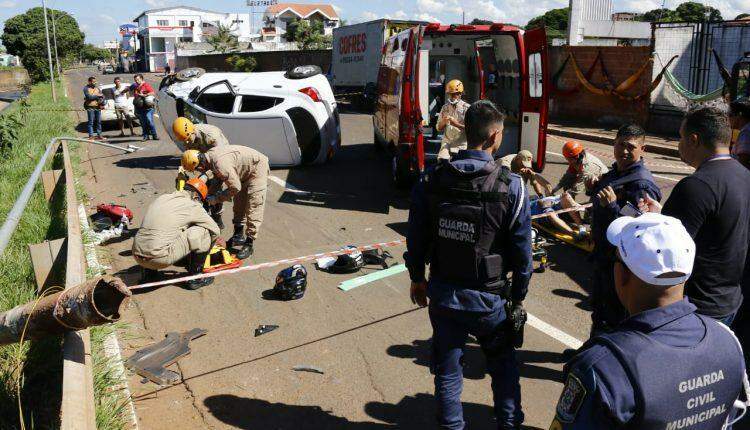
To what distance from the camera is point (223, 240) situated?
7.83 metres

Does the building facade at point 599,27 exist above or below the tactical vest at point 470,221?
above

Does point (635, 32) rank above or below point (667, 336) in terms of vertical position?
above

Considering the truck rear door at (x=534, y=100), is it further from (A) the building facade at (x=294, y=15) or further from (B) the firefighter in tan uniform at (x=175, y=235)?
(A) the building facade at (x=294, y=15)

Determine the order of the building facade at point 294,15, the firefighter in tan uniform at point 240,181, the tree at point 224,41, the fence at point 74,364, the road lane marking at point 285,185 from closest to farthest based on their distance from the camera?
the fence at point 74,364, the firefighter in tan uniform at point 240,181, the road lane marking at point 285,185, the tree at point 224,41, the building facade at point 294,15

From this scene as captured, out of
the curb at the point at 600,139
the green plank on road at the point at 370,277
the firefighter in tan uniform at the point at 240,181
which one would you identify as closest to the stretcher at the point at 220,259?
the firefighter in tan uniform at the point at 240,181

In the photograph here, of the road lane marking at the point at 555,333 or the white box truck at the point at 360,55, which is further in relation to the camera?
the white box truck at the point at 360,55

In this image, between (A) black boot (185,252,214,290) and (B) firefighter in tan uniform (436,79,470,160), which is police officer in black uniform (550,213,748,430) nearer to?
(A) black boot (185,252,214,290)

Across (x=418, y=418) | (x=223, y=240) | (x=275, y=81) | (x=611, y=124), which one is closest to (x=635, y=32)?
(x=611, y=124)

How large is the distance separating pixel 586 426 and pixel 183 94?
11.4 m

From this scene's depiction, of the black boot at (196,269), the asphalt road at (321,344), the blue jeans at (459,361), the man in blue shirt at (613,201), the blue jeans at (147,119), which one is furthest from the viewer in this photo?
the blue jeans at (147,119)

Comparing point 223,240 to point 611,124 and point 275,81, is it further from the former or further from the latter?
point 611,124

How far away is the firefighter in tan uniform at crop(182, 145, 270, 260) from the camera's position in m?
6.92

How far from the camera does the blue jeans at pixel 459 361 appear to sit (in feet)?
10.5

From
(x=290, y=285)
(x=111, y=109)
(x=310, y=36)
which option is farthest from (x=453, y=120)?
(x=310, y=36)
